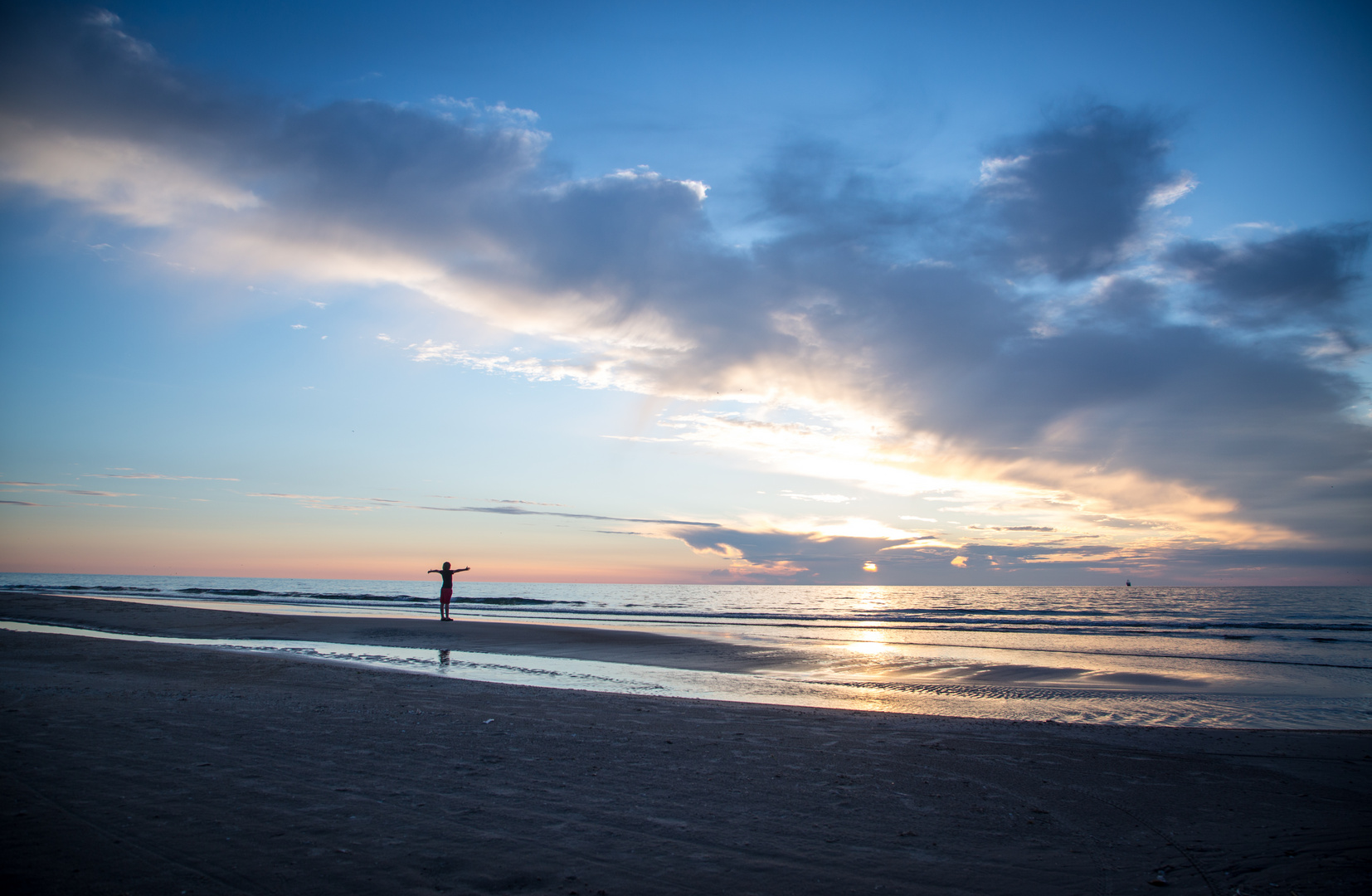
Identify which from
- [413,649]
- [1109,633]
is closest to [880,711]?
[413,649]

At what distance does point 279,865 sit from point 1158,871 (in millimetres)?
6370

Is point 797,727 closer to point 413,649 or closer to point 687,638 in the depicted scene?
point 413,649

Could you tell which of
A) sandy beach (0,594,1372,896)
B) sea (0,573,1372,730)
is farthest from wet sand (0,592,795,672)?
sandy beach (0,594,1372,896)

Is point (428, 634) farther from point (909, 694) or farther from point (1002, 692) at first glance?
point (1002, 692)

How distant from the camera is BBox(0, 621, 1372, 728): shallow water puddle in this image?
12.0m

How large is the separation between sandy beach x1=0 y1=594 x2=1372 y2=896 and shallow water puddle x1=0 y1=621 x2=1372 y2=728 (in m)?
1.62

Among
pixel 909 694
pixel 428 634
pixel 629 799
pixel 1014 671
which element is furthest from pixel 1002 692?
pixel 428 634

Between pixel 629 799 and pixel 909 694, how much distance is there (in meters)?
9.67

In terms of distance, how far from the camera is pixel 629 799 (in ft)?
19.9

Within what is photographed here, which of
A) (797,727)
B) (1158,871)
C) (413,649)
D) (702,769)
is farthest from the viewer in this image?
(413,649)

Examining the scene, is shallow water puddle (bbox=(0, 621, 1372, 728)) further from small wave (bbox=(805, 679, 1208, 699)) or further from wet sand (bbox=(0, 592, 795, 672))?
wet sand (bbox=(0, 592, 795, 672))

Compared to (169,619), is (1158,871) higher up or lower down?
higher up

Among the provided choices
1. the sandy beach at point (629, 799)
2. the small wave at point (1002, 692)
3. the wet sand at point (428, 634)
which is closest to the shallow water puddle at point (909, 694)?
the small wave at point (1002, 692)

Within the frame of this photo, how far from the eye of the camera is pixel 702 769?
23.4ft
